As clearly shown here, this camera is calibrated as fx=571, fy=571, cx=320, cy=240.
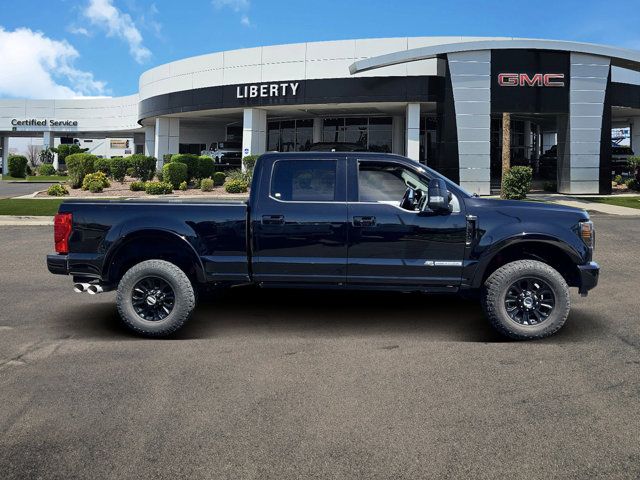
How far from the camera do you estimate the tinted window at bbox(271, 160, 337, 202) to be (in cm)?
599

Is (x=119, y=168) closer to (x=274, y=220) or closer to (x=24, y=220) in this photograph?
(x=24, y=220)

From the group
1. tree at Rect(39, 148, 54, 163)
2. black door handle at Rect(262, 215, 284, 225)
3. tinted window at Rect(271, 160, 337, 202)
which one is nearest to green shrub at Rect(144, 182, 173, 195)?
tinted window at Rect(271, 160, 337, 202)

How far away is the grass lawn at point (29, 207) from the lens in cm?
1944

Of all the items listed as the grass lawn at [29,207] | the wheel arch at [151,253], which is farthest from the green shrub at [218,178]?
the wheel arch at [151,253]

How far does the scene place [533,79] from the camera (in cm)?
2795

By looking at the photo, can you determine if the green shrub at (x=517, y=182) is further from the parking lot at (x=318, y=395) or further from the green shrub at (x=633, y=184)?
the parking lot at (x=318, y=395)

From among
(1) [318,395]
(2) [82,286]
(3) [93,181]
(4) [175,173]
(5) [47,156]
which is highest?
(5) [47,156]

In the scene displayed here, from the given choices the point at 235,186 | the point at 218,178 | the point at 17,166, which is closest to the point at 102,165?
the point at 218,178

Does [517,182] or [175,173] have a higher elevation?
[175,173]

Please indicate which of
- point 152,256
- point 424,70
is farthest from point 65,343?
point 424,70

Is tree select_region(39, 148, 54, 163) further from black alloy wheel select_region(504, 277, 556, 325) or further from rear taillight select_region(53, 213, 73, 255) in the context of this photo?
black alloy wheel select_region(504, 277, 556, 325)

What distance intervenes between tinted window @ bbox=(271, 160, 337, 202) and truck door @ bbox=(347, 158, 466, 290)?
34 centimetres

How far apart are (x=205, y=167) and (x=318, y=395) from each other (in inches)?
1123

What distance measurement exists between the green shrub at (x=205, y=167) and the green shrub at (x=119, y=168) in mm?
4850
